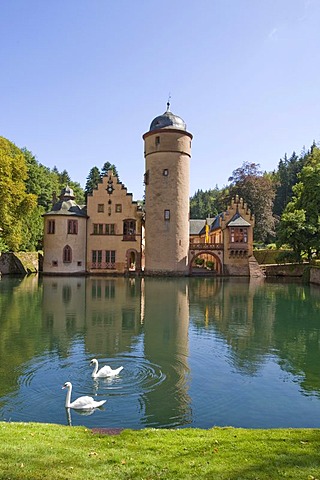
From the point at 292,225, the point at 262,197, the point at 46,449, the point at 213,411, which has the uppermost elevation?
the point at 262,197

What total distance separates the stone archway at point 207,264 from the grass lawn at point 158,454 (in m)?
43.3

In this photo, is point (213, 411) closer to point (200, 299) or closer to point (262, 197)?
point (200, 299)

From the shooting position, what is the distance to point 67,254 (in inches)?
1957

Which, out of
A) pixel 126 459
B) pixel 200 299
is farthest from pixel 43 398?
pixel 200 299

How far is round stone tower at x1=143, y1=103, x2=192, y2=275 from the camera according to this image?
4900 cm

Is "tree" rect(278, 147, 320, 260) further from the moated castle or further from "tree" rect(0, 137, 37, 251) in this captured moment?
"tree" rect(0, 137, 37, 251)

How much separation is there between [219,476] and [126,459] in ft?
4.16

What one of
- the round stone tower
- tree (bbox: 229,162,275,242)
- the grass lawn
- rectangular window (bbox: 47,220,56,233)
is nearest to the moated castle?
the round stone tower

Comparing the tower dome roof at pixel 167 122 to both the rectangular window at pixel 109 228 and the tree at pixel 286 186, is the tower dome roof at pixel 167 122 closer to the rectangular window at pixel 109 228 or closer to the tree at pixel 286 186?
the rectangular window at pixel 109 228

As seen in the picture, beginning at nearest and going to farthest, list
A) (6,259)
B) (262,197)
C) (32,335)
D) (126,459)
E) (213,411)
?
(126,459) → (213,411) → (32,335) → (6,259) → (262,197)

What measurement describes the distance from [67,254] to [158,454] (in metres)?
45.2

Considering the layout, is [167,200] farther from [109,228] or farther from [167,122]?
[167,122]

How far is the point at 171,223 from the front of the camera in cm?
4925

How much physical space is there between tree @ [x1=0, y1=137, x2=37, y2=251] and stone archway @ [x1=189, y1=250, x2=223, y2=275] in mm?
19205
